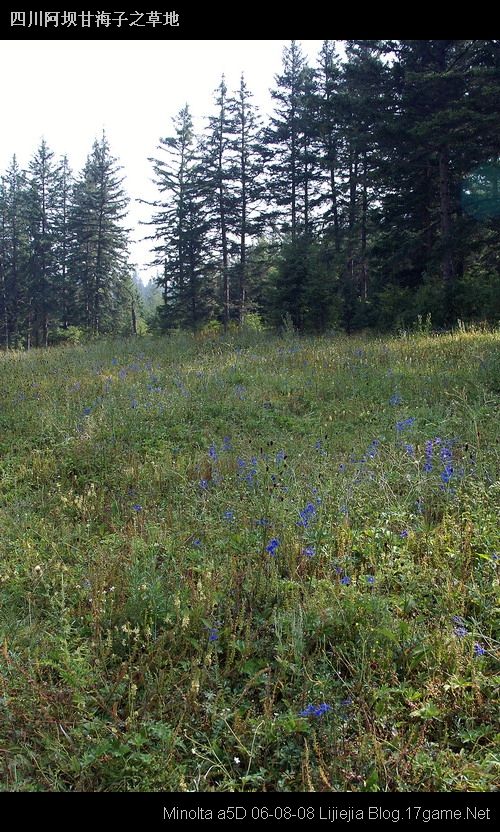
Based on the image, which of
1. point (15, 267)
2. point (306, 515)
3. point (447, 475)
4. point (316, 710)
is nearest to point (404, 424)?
point (447, 475)

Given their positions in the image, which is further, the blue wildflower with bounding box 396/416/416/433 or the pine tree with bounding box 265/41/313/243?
the pine tree with bounding box 265/41/313/243

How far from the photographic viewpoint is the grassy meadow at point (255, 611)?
2.09m

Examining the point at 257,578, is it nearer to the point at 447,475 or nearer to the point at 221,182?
the point at 447,475

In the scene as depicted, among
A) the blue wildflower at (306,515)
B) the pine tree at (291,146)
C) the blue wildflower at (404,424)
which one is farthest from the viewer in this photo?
the pine tree at (291,146)

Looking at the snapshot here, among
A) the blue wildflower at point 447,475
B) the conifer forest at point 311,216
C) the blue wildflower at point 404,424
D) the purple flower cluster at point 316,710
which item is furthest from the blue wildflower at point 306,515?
the conifer forest at point 311,216

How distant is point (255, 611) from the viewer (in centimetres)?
285

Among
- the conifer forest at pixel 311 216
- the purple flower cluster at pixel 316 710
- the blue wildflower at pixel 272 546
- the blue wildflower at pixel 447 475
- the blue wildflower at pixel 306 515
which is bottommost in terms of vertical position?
the purple flower cluster at pixel 316 710

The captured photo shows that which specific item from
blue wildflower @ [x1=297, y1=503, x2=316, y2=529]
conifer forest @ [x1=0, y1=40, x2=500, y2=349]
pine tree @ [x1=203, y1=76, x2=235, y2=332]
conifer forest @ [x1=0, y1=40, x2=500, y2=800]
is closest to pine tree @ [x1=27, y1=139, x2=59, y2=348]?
conifer forest @ [x1=0, y1=40, x2=500, y2=349]

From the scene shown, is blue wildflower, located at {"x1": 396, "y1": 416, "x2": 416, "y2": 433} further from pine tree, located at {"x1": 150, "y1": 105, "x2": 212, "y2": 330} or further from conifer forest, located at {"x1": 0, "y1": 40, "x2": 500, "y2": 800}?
pine tree, located at {"x1": 150, "y1": 105, "x2": 212, "y2": 330}

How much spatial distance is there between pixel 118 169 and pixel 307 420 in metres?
39.4

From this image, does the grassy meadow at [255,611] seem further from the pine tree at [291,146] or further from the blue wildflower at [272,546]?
the pine tree at [291,146]

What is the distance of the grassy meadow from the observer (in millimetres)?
2094

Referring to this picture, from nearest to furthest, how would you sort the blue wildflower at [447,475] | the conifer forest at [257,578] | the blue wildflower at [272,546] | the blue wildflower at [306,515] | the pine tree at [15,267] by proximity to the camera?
the conifer forest at [257,578], the blue wildflower at [272,546], the blue wildflower at [306,515], the blue wildflower at [447,475], the pine tree at [15,267]
